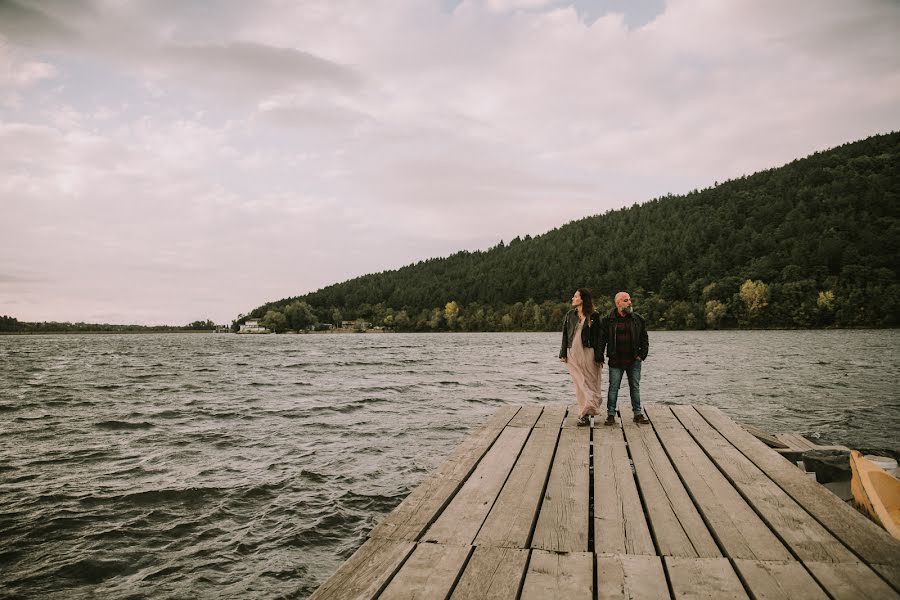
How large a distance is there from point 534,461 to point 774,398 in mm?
17877

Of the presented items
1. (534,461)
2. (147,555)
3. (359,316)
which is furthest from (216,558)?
(359,316)

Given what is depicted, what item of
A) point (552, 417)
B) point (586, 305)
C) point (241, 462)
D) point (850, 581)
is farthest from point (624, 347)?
point (241, 462)

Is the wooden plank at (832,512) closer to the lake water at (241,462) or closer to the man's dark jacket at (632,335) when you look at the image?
the man's dark jacket at (632,335)

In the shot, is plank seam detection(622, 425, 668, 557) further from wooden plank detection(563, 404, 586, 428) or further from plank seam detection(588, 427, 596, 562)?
wooden plank detection(563, 404, 586, 428)

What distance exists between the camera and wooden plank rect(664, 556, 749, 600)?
3.32 metres

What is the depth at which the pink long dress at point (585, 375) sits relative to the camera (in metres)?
9.07

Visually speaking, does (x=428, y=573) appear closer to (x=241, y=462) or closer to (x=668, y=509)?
(x=668, y=509)

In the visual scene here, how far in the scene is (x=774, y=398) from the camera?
798 inches

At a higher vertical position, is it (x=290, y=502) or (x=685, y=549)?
(x=685, y=549)

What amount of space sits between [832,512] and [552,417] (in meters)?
5.34

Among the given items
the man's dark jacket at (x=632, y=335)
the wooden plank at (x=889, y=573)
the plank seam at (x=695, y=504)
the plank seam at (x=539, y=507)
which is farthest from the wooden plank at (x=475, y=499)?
the wooden plank at (x=889, y=573)

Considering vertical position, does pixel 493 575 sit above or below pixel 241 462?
above

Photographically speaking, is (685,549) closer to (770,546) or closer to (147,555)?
(770,546)

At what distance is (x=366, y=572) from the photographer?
3.66m
